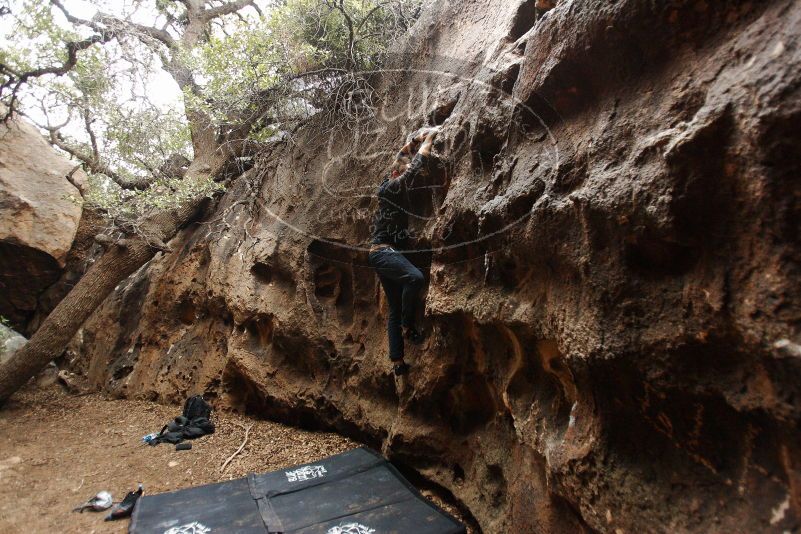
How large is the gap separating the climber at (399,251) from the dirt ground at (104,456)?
4.69 feet

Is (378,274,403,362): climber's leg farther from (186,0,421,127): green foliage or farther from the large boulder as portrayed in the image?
the large boulder

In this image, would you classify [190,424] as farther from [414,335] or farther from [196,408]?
[414,335]

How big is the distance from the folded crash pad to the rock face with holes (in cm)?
38

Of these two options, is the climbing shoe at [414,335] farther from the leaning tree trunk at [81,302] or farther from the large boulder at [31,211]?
the large boulder at [31,211]

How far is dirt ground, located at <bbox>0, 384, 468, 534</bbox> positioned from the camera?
13.0 feet

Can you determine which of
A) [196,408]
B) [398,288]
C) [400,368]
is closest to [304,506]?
[400,368]

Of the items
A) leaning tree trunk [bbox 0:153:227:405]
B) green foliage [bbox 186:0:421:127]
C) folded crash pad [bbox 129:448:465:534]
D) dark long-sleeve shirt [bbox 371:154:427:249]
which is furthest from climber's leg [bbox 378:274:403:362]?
leaning tree trunk [bbox 0:153:227:405]

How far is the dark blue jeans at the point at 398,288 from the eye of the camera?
4035 millimetres

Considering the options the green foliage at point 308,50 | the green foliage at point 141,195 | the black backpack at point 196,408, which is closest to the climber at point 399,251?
the green foliage at point 308,50

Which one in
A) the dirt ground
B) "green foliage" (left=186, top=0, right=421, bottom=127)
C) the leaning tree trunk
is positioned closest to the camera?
the dirt ground

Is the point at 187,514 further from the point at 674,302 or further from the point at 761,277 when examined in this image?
the point at 761,277

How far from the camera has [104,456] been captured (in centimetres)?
498

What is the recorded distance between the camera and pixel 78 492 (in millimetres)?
4230

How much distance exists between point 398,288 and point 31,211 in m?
7.02
